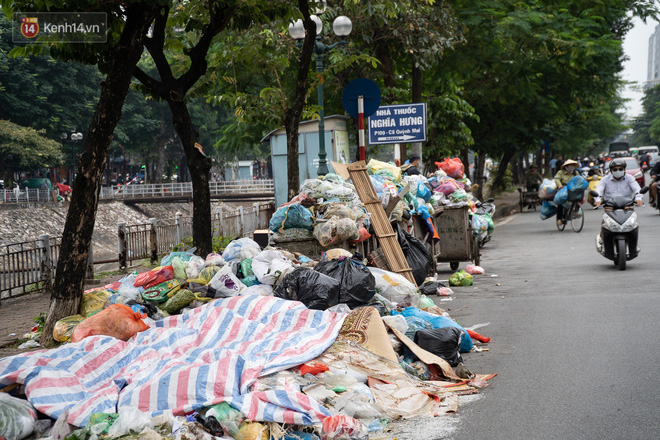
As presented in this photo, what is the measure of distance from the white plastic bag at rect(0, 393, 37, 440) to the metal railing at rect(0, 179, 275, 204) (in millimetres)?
39358

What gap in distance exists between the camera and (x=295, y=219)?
30.3 ft

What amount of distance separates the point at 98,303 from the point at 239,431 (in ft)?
12.0

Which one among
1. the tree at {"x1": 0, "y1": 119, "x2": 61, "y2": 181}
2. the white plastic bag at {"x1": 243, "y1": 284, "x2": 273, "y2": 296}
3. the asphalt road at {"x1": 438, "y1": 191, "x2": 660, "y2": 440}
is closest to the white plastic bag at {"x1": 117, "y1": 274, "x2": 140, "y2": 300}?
the white plastic bag at {"x1": 243, "y1": 284, "x2": 273, "y2": 296}

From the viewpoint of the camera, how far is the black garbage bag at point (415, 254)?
9.89m

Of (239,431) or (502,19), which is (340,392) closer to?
(239,431)

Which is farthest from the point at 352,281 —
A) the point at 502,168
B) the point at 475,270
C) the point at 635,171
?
the point at 502,168

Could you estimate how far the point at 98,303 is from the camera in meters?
7.46

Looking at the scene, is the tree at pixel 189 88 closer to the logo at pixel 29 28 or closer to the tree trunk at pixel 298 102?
the logo at pixel 29 28

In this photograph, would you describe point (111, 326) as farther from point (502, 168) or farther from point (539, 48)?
point (502, 168)

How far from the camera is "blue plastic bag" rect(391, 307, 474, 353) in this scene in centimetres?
671

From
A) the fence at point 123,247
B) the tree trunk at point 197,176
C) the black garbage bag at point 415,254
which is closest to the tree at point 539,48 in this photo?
the fence at point 123,247

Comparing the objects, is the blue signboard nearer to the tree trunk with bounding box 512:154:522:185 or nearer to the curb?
the curb

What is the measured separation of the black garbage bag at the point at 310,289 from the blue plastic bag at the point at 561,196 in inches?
474

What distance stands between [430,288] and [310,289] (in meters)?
3.54
